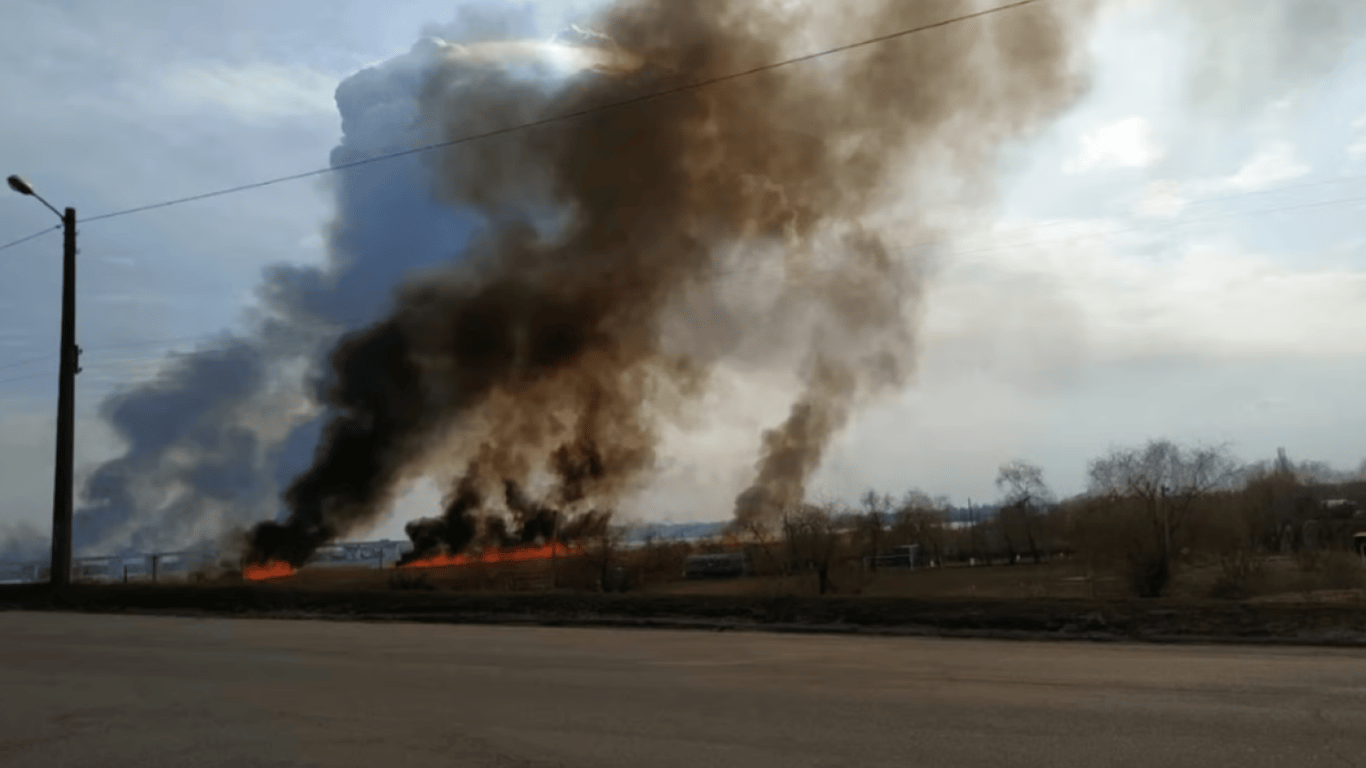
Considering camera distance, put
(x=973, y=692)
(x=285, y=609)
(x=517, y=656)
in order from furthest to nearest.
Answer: (x=285, y=609), (x=517, y=656), (x=973, y=692)

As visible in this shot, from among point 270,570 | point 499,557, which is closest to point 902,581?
point 499,557

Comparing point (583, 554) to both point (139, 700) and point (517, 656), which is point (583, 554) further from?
point (139, 700)

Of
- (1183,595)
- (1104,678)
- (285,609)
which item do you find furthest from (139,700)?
(1183,595)

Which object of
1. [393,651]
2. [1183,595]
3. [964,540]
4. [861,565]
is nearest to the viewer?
[393,651]

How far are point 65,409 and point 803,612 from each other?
19.3m

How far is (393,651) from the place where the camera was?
1373 cm

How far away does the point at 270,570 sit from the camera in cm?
4472

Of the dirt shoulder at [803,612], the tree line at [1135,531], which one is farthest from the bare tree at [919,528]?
the dirt shoulder at [803,612]

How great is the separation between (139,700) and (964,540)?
61179 mm

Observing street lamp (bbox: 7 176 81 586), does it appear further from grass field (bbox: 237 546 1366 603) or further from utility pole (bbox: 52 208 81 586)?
grass field (bbox: 237 546 1366 603)

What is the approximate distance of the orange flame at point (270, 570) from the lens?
144ft

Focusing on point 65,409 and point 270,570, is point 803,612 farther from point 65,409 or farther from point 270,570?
point 270,570

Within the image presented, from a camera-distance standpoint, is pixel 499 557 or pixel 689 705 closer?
pixel 689 705

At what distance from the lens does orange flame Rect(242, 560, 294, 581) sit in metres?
43.7
